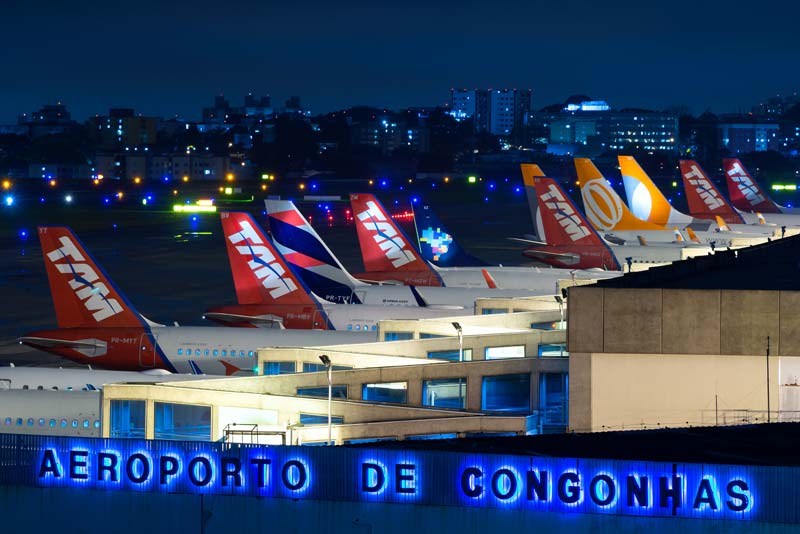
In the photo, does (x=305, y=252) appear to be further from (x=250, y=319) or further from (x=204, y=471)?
(x=204, y=471)


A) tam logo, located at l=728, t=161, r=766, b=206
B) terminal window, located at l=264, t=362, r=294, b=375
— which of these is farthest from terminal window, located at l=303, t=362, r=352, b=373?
tam logo, located at l=728, t=161, r=766, b=206

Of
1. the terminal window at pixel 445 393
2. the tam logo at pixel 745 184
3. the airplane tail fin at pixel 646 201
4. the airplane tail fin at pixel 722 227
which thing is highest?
the tam logo at pixel 745 184

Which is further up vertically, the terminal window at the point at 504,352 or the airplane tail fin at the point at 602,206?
the airplane tail fin at the point at 602,206

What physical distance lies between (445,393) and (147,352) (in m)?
17.1

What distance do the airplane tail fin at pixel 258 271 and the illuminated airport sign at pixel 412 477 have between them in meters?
34.3

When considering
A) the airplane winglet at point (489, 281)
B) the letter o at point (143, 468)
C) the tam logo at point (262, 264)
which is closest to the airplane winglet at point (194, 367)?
the tam logo at point (262, 264)

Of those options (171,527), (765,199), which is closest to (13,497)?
(171,527)

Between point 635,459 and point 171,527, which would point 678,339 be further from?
point 171,527

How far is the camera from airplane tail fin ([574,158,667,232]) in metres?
101

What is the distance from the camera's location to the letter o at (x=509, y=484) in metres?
26.8

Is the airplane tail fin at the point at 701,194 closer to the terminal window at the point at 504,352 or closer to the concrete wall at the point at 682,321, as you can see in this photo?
the terminal window at the point at 504,352

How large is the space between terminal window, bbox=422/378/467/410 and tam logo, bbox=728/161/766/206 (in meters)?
105

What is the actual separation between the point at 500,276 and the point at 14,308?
30.8 metres

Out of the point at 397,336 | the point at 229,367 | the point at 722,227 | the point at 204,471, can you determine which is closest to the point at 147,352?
the point at 229,367
